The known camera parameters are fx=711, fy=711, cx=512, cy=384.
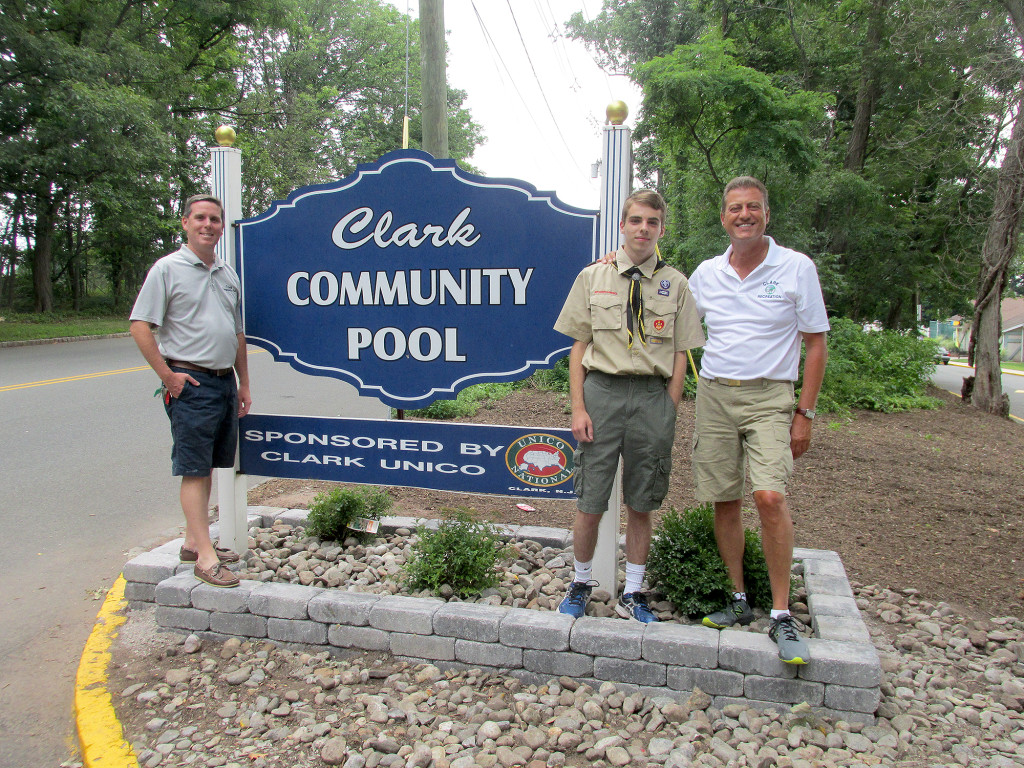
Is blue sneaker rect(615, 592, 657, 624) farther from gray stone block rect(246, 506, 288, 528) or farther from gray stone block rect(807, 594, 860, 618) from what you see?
gray stone block rect(246, 506, 288, 528)

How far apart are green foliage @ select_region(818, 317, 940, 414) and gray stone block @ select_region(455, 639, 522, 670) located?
7.97 m

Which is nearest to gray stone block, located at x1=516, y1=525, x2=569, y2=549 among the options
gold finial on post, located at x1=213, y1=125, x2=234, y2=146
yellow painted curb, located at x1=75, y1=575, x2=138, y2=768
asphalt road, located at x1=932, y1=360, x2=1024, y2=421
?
yellow painted curb, located at x1=75, y1=575, x2=138, y2=768

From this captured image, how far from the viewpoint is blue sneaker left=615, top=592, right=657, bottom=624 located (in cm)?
299

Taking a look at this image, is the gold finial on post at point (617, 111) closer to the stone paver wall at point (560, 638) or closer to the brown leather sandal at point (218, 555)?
the stone paver wall at point (560, 638)

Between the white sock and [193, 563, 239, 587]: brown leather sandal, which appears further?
[193, 563, 239, 587]: brown leather sandal

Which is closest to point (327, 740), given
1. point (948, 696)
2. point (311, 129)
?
point (948, 696)

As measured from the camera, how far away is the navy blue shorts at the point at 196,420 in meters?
3.30

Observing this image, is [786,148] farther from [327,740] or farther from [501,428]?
[327,740]

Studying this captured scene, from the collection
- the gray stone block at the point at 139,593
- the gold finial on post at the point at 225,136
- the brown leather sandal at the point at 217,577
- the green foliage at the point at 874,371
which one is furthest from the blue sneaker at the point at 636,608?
the green foliage at the point at 874,371

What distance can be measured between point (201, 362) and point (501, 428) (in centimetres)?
144

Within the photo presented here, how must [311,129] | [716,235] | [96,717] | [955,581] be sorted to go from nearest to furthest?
[96,717] < [955,581] < [716,235] < [311,129]

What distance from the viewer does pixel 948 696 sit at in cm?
277

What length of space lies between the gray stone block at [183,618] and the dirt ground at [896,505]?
1.23m

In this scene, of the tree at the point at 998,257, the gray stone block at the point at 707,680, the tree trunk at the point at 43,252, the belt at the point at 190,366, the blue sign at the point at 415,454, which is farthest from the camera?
the tree trunk at the point at 43,252
